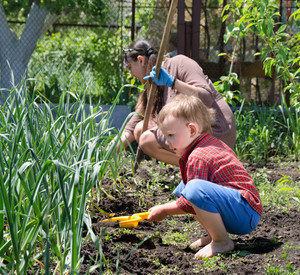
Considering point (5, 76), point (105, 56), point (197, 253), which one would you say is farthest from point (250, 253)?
point (5, 76)

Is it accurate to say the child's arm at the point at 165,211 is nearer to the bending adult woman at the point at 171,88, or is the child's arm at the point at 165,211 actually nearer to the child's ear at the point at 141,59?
the bending adult woman at the point at 171,88

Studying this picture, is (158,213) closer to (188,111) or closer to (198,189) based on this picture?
(198,189)

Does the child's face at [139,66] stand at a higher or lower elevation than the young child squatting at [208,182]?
higher

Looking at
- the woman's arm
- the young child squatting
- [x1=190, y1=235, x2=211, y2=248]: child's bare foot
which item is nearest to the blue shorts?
the young child squatting

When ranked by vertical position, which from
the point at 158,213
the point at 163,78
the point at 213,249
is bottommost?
the point at 213,249

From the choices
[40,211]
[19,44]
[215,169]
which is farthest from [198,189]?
[19,44]

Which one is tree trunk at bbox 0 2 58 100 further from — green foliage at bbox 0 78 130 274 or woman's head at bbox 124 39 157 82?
green foliage at bbox 0 78 130 274

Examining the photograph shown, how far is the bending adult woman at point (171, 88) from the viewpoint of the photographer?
3262 mm

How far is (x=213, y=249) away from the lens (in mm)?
2266

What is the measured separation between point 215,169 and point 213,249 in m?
0.37

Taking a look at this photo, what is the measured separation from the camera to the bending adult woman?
10.7ft

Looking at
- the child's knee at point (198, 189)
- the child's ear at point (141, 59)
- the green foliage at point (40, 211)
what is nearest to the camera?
the green foliage at point (40, 211)

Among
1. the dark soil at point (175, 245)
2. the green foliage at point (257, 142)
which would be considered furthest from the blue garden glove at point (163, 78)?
the green foliage at point (257, 142)

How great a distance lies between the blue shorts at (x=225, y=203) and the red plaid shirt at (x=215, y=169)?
0.04 metres
